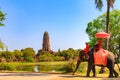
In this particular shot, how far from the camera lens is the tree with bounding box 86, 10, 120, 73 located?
220ft

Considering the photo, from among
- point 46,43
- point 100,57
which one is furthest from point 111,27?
point 46,43

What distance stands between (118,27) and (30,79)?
4889 cm

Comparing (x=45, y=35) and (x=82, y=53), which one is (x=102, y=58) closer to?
(x=82, y=53)

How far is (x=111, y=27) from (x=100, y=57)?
45.0 meters

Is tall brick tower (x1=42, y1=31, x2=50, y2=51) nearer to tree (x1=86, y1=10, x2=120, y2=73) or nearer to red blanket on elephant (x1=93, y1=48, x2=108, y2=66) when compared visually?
tree (x1=86, y1=10, x2=120, y2=73)

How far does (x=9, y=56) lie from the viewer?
8450 centimetres

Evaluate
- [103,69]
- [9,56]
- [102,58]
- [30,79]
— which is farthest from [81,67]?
[9,56]

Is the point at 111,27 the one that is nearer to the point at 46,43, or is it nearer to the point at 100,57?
the point at 100,57

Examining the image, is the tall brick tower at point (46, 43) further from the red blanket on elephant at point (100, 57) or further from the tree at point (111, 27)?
the red blanket on elephant at point (100, 57)

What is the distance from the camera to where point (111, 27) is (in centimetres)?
6725

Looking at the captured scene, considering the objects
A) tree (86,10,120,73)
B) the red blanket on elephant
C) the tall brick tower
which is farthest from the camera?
the tall brick tower

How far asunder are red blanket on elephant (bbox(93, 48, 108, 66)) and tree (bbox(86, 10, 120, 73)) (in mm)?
44168

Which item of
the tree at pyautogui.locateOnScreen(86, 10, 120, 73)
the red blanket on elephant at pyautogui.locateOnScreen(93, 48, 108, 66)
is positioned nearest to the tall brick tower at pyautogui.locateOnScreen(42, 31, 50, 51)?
the tree at pyautogui.locateOnScreen(86, 10, 120, 73)

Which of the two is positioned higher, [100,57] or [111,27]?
[111,27]
